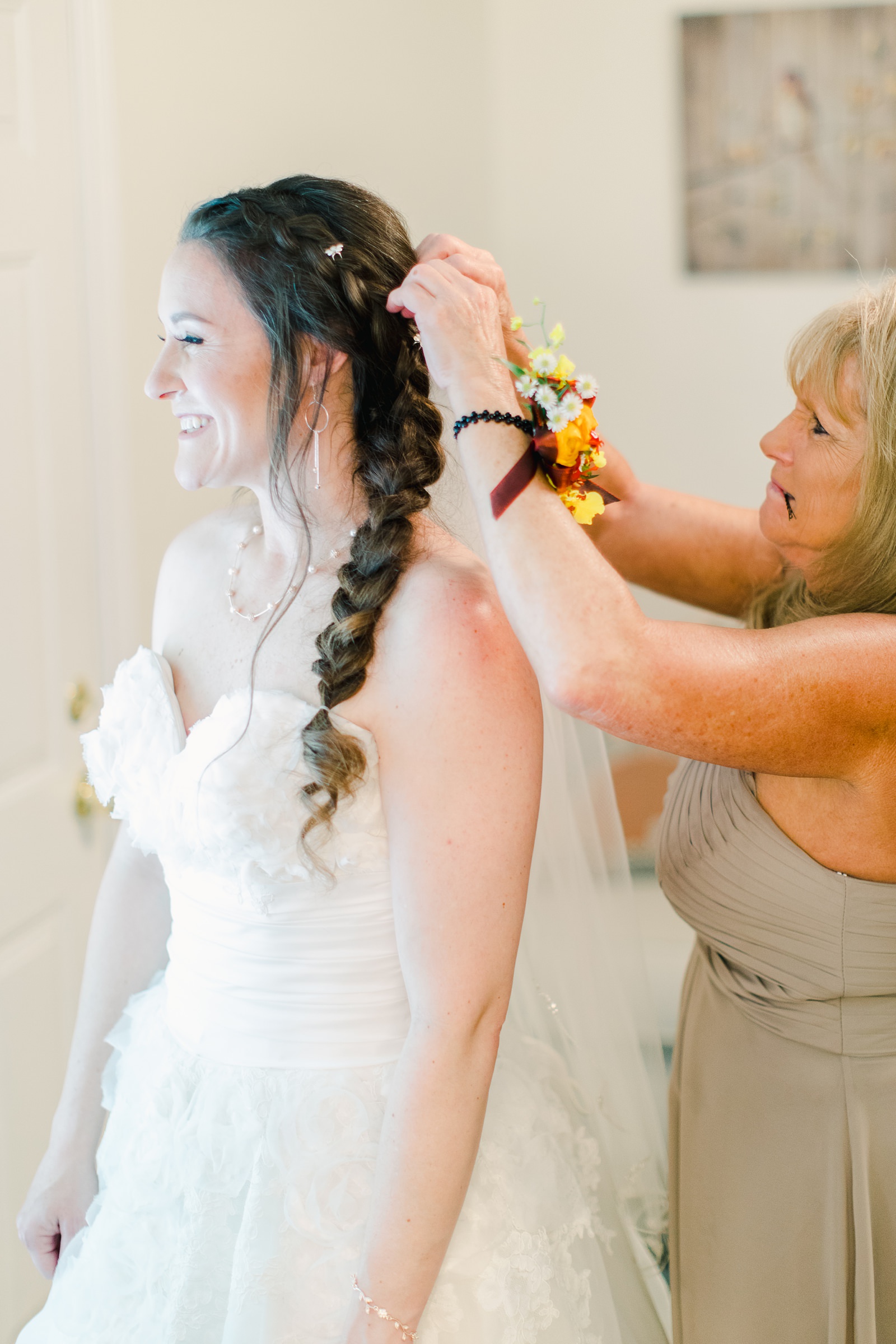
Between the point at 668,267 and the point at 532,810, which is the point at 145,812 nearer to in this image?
the point at 532,810

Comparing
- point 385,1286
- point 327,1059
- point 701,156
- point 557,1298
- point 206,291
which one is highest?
point 701,156

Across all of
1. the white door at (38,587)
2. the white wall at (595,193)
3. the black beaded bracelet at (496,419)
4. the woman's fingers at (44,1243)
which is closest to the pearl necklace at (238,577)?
the black beaded bracelet at (496,419)

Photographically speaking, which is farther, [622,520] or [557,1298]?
[622,520]

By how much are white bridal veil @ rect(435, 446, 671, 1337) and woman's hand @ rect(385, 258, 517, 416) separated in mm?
304

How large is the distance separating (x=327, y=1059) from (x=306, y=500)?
0.59 m

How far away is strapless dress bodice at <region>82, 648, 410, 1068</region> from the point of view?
3.76ft

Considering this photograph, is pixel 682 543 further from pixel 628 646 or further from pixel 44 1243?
pixel 44 1243

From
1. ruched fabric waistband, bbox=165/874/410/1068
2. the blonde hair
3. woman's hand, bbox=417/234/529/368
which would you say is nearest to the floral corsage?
woman's hand, bbox=417/234/529/368

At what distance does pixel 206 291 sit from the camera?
4.03 feet

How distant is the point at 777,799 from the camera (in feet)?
4.36

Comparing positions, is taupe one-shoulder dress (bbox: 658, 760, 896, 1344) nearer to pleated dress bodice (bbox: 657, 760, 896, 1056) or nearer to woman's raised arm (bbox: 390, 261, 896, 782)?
pleated dress bodice (bbox: 657, 760, 896, 1056)

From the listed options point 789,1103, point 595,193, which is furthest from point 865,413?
point 595,193

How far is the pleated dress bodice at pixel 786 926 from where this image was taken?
4.19 ft

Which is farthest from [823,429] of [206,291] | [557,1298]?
[557,1298]
